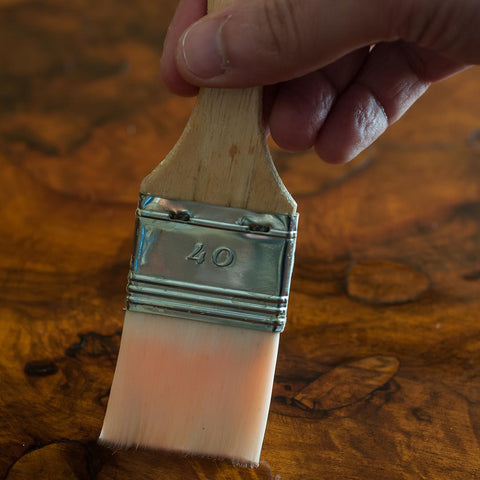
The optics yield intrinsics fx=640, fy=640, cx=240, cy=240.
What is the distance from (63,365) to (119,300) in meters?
0.17

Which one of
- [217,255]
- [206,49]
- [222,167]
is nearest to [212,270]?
[217,255]

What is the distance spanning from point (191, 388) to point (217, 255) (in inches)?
6.8

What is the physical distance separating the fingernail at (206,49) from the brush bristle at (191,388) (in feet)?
1.08

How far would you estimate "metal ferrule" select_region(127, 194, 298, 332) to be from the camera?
2.71 feet

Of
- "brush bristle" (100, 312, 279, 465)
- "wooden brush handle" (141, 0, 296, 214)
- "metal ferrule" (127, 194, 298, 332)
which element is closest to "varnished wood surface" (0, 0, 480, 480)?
"brush bristle" (100, 312, 279, 465)

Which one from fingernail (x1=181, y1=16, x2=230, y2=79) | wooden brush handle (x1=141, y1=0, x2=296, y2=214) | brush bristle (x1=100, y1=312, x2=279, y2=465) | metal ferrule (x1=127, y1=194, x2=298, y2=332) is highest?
fingernail (x1=181, y1=16, x2=230, y2=79)

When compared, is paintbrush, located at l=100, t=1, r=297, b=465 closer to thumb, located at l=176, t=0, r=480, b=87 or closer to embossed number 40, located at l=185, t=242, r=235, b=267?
embossed number 40, located at l=185, t=242, r=235, b=267

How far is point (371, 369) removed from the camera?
3.25ft

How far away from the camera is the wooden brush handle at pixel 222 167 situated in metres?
0.85

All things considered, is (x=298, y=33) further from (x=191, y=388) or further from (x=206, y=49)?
(x=191, y=388)

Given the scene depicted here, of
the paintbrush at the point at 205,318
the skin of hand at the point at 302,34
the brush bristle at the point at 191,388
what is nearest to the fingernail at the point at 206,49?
the skin of hand at the point at 302,34

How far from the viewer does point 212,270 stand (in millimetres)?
826

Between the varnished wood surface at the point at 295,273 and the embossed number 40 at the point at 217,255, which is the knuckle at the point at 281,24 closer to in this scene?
the embossed number 40 at the point at 217,255

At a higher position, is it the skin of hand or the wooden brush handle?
the skin of hand
